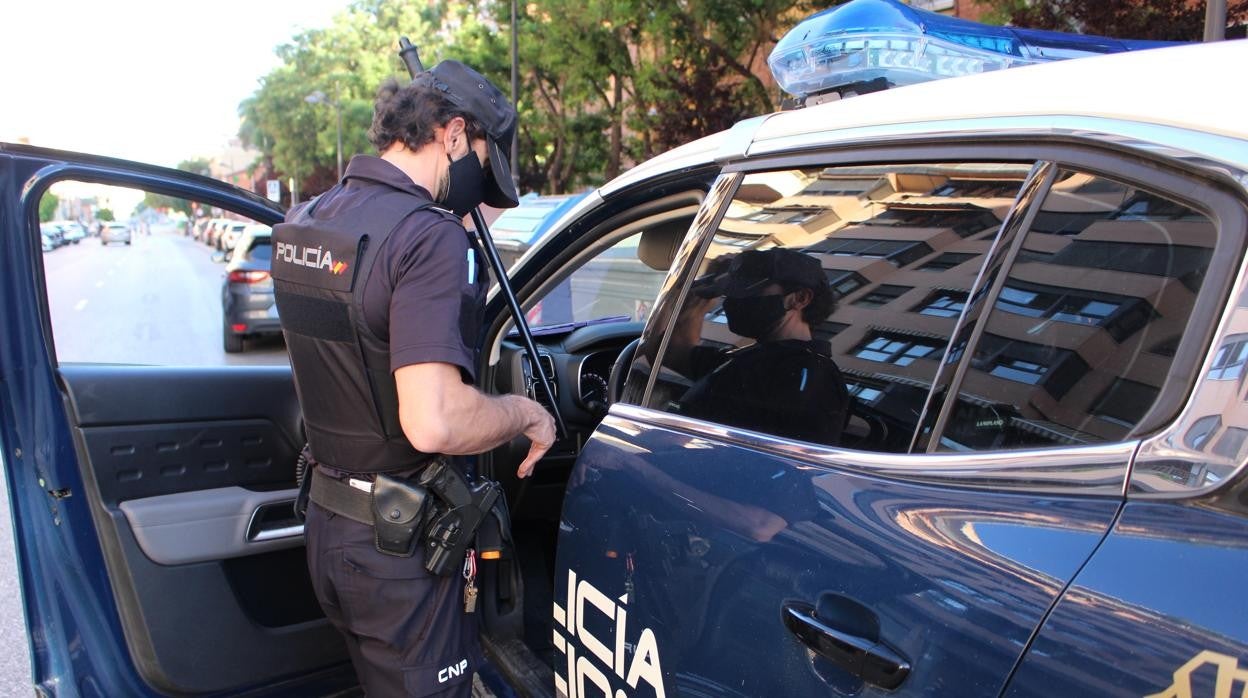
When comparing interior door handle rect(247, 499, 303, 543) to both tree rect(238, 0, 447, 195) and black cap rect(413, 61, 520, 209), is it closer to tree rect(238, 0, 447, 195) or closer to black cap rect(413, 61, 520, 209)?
black cap rect(413, 61, 520, 209)

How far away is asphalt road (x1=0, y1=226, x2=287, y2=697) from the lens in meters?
2.50

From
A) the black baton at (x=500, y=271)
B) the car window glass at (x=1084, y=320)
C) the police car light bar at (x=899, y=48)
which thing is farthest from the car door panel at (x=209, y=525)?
the car window glass at (x=1084, y=320)

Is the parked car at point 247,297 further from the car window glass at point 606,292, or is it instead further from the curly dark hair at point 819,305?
the curly dark hair at point 819,305

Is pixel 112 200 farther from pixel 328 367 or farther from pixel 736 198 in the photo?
pixel 736 198

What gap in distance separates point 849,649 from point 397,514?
3.26 feet

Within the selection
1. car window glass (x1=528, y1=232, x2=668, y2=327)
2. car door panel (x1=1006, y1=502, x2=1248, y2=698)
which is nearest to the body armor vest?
car door panel (x1=1006, y1=502, x2=1248, y2=698)

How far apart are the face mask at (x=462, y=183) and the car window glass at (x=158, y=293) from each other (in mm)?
558

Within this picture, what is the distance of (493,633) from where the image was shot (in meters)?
2.27

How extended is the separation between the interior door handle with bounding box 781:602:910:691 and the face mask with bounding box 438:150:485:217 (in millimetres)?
1175

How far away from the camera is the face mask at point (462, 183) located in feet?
6.32

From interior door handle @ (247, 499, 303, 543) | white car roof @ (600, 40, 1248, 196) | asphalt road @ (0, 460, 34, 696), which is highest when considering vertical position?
white car roof @ (600, 40, 1248, 196)

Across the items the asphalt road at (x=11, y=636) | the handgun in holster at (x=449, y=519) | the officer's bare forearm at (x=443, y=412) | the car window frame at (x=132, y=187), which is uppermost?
the car window frame at (x=132, y=187)

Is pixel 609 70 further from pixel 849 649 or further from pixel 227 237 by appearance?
pixel 849 649

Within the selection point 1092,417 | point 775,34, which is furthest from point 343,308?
point 775,34
